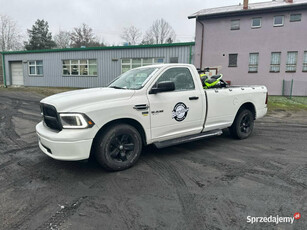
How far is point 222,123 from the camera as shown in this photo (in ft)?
17.6

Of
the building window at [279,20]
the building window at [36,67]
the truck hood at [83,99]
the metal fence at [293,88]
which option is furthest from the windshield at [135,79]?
the building window at [36,67]

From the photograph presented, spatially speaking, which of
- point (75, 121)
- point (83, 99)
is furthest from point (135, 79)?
point (75, 121)

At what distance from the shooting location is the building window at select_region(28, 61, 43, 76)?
77.7ft

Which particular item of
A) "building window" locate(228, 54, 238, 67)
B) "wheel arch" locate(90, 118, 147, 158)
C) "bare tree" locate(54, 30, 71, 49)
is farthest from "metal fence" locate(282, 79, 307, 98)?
"bare tree" locate(54, 30, 71, 49)

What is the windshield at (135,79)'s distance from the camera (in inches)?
169

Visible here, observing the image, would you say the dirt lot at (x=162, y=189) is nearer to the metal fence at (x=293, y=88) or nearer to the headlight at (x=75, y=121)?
the headlight at (x=75, y=121)

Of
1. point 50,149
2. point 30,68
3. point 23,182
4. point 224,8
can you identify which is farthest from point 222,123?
point 30,68

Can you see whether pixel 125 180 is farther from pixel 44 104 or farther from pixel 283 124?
pixel 283 124

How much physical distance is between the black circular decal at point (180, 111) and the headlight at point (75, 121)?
1670mm

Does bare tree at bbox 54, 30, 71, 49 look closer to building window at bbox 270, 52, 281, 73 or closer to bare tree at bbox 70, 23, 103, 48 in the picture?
bare tree at bbox 70, 23, 103, 48

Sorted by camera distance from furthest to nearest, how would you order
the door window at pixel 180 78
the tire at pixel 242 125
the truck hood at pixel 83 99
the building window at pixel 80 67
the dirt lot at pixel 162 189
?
the building window at pixel 80 67 < the tire at pixel 242 125 < the door window at pixel 180 78 < the truck hood at pixel 83 99 < the dirt lot at pixel 162 189

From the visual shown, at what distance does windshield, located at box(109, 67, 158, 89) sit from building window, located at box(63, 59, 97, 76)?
18.0 metres

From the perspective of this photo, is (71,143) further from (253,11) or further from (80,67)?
(253,11)

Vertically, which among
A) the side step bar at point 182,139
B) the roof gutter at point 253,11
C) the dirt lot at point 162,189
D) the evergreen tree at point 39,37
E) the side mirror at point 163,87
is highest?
the evergreen tree at point 39,37
